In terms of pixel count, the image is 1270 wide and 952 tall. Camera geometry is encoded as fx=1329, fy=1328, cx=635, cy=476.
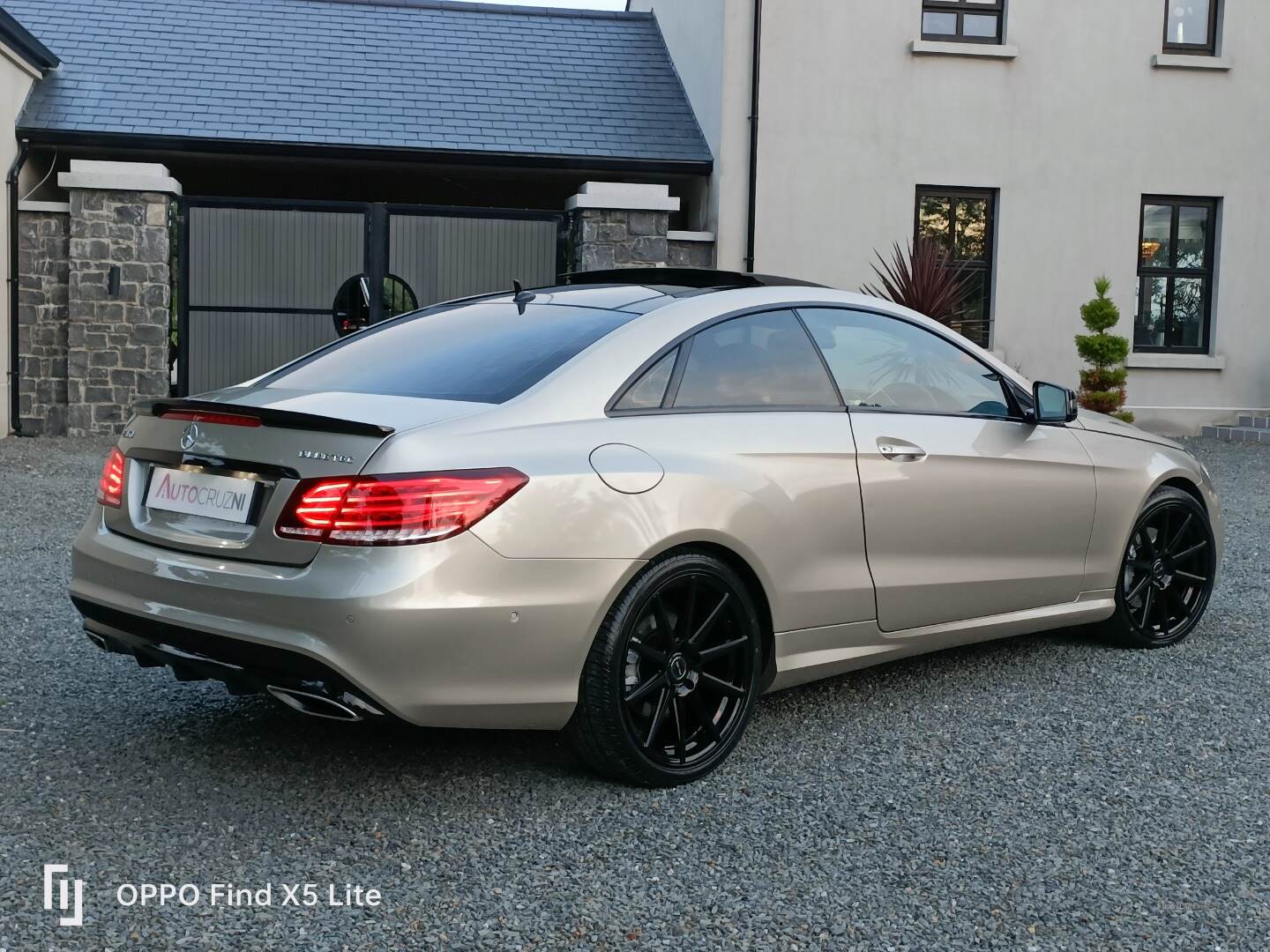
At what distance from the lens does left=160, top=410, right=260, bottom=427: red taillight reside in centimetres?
349

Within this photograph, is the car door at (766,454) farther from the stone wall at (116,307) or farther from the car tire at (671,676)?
the stone wall at (116,307)

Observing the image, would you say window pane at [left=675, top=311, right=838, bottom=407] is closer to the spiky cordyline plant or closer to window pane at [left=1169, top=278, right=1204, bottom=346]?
the spiky cordyline plant

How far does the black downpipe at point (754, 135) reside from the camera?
1487 cm

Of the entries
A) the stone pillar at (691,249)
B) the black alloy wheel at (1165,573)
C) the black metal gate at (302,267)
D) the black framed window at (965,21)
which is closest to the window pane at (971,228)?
the black framed window at (965,21)

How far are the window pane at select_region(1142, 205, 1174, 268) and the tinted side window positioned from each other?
1239 centimetres

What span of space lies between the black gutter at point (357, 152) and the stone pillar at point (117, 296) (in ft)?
2.34

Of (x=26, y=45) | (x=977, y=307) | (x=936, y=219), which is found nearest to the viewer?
(x=26, y=45)

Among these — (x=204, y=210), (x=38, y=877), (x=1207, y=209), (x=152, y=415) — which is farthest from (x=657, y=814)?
(x=1207, y=209)

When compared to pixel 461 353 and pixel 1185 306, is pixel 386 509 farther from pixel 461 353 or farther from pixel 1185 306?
pixel 1185 306

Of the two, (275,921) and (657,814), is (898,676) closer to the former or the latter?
(657,814)

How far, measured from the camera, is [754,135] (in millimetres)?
14977

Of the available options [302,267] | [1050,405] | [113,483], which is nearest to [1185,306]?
[302,267]

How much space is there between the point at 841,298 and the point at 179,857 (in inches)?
107

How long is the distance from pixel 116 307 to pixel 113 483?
35.2ft
